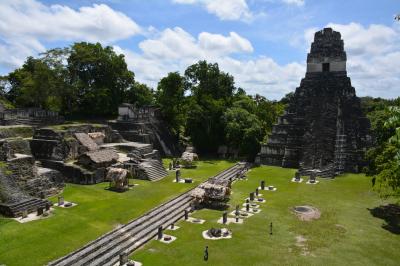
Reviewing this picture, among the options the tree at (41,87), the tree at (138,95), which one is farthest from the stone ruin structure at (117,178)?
the tree at (138,95)

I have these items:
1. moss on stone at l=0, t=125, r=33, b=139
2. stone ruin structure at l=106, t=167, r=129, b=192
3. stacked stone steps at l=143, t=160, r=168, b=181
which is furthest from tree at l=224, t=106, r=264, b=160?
moss on stone at l=0, t=125, r=33, b=139

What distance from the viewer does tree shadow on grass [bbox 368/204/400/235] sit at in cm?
1872

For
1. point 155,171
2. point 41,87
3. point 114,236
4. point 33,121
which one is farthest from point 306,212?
point 41,87

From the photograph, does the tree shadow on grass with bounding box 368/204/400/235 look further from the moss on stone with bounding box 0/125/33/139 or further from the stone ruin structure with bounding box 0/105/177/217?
the moss on stone with bounding box 0/125/33/139

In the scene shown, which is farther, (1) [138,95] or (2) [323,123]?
(1) [138,95]

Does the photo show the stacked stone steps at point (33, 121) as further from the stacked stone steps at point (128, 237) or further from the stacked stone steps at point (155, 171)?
the stacked stone steps at point (128, 237)

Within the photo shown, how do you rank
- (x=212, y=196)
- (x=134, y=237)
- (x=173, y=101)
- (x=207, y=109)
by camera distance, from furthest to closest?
1. (x=173, y=101)
2. (x=207, y=109)
3. (x=212, y=196)
4. (x=134, y=237)

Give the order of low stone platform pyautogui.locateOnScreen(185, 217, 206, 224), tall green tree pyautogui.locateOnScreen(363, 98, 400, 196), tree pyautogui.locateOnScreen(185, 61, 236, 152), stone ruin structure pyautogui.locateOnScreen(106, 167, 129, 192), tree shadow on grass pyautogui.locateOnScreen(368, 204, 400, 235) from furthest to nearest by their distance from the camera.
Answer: tree pyautogui.locateOnScreen(185, 61, 236, 152) < stone ruin structure pyautogui.locateOnScreen(106, 167, 129, 192) < low stone platform pyautogui.locateOnScreen(185, 217, 206, 224) < tree shadow on grass pyautogui.locateOnScreen(368, 204, 400, 235) < tall green tree pyautogui.locateOnScreen(363, 98, 400, 196)

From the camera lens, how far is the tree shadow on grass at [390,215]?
→ 18719 mm

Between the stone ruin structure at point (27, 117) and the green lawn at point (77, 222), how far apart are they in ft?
35.3

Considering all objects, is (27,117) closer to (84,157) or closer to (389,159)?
(84,157)

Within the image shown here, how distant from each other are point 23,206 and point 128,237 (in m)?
6.55

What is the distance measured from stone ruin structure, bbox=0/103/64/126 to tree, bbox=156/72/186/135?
11678 mm

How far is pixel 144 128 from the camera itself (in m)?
36.7
